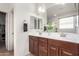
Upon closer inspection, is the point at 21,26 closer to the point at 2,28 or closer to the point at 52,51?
the point at 2,28

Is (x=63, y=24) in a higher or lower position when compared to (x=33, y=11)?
lower

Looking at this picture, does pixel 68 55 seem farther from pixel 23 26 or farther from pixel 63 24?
pixel 23 26

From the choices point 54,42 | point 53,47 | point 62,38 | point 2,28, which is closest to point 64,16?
point 62,38

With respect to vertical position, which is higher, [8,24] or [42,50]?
[8,24]

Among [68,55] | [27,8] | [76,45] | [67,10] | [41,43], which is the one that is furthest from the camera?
[41,43]

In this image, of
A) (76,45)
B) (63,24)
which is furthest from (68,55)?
(63,24)

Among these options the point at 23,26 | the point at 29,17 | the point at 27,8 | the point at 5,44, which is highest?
the point at 27,8

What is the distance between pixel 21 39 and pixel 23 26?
0.29 metres

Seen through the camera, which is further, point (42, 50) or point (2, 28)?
point (42, 50)

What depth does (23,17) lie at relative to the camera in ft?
7.34

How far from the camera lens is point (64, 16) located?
1.92 m

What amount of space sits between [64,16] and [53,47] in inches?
25.2

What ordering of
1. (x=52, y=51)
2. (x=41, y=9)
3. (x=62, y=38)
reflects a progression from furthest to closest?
(x=41, y=9)
(x=52, y=51)
(x=62, y=38)

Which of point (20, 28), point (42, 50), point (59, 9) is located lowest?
point (42, 50)
